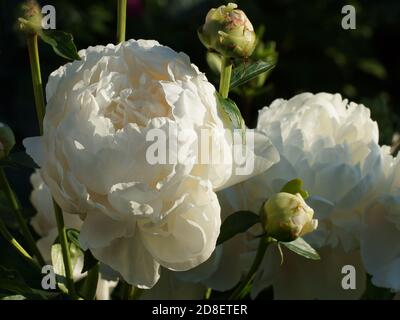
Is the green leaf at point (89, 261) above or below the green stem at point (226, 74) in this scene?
below

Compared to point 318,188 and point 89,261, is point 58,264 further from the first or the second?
point 318,188

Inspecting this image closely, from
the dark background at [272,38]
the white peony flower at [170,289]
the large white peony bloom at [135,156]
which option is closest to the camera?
the large white peony bloom at [135,156]

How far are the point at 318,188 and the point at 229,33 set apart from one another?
12 centimetres

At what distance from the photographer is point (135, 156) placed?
1.43 feet

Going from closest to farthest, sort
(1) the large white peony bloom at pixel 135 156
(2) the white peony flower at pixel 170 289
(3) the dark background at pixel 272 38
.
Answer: (1) the large white peony bloom at pixel 135 156, (2) the white peony flower at pixel 170 289, (3) the dark background at pixel 272 38

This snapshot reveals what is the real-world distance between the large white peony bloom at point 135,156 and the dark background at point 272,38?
1140 millimetres

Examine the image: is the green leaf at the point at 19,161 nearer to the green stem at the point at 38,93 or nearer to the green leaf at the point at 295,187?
the green stem at the point at 38,93

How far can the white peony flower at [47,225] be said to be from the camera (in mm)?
586

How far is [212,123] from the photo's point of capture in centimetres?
45

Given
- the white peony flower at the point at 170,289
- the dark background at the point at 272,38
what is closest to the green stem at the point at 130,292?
the white peony flower at the point at 170,289

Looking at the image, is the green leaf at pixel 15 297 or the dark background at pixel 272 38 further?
the dark background at pixel 272 38

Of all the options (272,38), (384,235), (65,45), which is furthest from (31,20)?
(272,38)

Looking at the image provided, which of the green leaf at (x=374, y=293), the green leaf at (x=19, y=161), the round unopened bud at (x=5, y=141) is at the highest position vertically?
the round unopened bud at (x=5, y=141)
